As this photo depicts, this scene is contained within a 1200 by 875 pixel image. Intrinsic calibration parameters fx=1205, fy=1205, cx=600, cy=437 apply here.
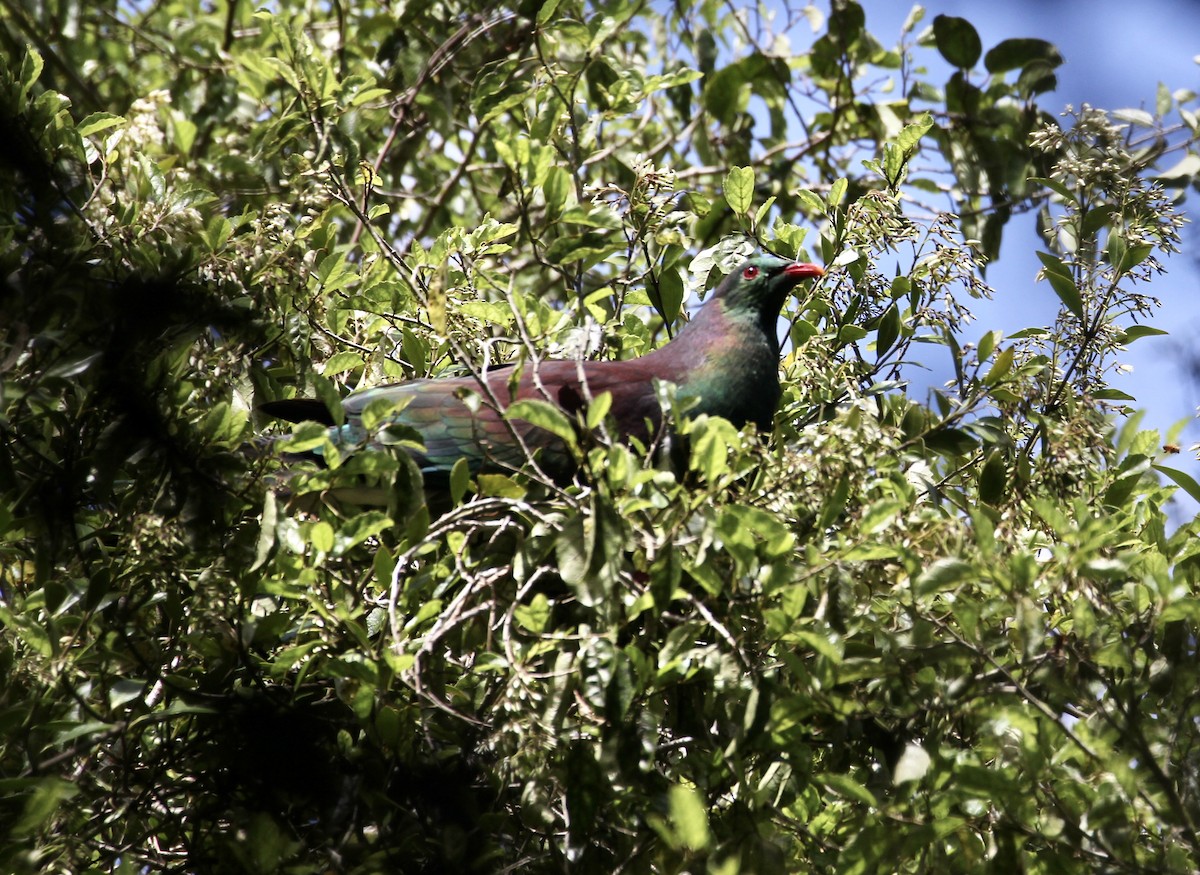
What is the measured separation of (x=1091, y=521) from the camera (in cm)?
235

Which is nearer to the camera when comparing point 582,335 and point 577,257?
point 582,335

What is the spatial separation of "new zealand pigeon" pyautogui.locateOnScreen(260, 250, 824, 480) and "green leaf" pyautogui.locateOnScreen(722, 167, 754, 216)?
320 mm

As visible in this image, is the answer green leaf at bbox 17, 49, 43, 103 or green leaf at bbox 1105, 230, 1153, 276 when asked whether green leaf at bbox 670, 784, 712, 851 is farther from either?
green leaf at bbox 17, 49, 43, 103

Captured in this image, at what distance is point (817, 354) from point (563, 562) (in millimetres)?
1384

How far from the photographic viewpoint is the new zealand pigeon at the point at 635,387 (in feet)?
11.5

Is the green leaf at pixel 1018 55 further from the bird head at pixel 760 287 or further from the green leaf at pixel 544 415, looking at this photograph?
the green leaf at pixel 544 415

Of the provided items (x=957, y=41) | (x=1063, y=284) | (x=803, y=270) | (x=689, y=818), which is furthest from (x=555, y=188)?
(x=957, y=41)

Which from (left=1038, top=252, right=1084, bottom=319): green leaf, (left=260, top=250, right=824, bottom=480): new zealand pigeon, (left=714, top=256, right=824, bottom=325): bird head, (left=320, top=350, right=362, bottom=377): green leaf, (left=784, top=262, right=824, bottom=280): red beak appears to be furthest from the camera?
(left=714, top=256, right=824, bottom=325): bird head

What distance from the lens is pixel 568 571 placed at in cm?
232

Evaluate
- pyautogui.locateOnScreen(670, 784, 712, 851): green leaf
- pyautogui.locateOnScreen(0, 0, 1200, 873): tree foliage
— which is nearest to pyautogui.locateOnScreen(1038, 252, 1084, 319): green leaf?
pyautogui.locateOnScreen(0, 0, 1200, 873): tree foliage

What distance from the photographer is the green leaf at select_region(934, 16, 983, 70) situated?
191 inches

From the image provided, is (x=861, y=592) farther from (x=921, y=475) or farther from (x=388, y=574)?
(x=388, y=574)

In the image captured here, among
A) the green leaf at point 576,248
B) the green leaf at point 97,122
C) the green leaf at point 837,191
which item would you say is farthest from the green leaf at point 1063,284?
the green leaf at point 97,122

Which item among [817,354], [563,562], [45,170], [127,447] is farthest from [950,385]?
[45,170]
